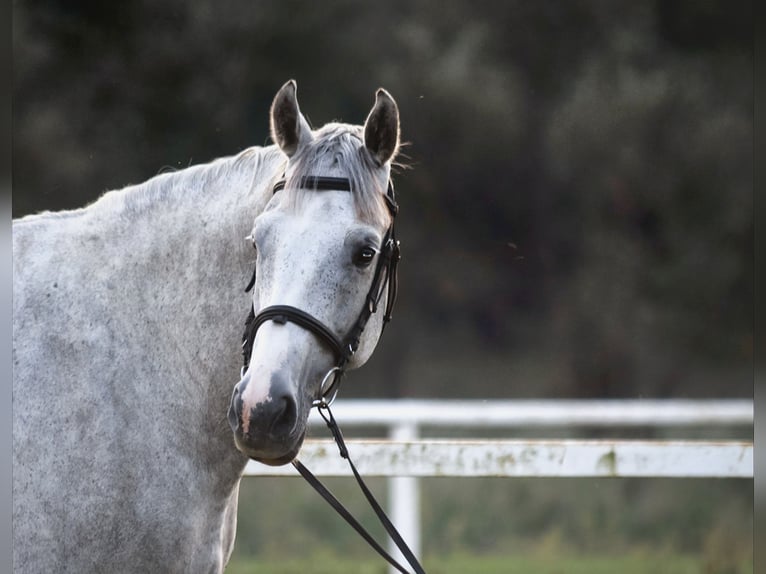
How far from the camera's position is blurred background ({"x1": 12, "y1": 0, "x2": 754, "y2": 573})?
8.46m

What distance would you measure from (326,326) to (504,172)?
9613 millimetres

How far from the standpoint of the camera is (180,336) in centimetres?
283

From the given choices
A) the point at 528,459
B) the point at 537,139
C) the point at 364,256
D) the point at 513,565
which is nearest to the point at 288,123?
the point at 364,256

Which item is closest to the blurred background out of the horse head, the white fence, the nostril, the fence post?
the fence post

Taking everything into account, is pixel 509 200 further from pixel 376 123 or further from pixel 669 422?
pixel 376 123

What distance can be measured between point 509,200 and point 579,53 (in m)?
2.19

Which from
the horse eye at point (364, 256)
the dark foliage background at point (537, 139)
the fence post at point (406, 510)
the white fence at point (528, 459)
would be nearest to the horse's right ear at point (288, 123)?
the horse eye at point (364, 256)

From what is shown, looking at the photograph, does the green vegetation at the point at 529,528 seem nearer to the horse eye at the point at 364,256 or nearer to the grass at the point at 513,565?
the grass at the point at 513,565

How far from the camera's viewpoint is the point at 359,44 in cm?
1109

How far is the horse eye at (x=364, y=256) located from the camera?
252 cm

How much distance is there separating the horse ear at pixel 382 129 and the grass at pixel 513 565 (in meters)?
4.22

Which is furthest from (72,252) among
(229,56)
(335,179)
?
(229,56)

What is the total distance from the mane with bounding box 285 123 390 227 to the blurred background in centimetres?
537

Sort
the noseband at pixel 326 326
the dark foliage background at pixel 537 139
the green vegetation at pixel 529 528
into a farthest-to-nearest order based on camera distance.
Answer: the dark foliage background at pixel 537 139, the green vegetation at pixel 529 528, the noseband at pixel 326 326
